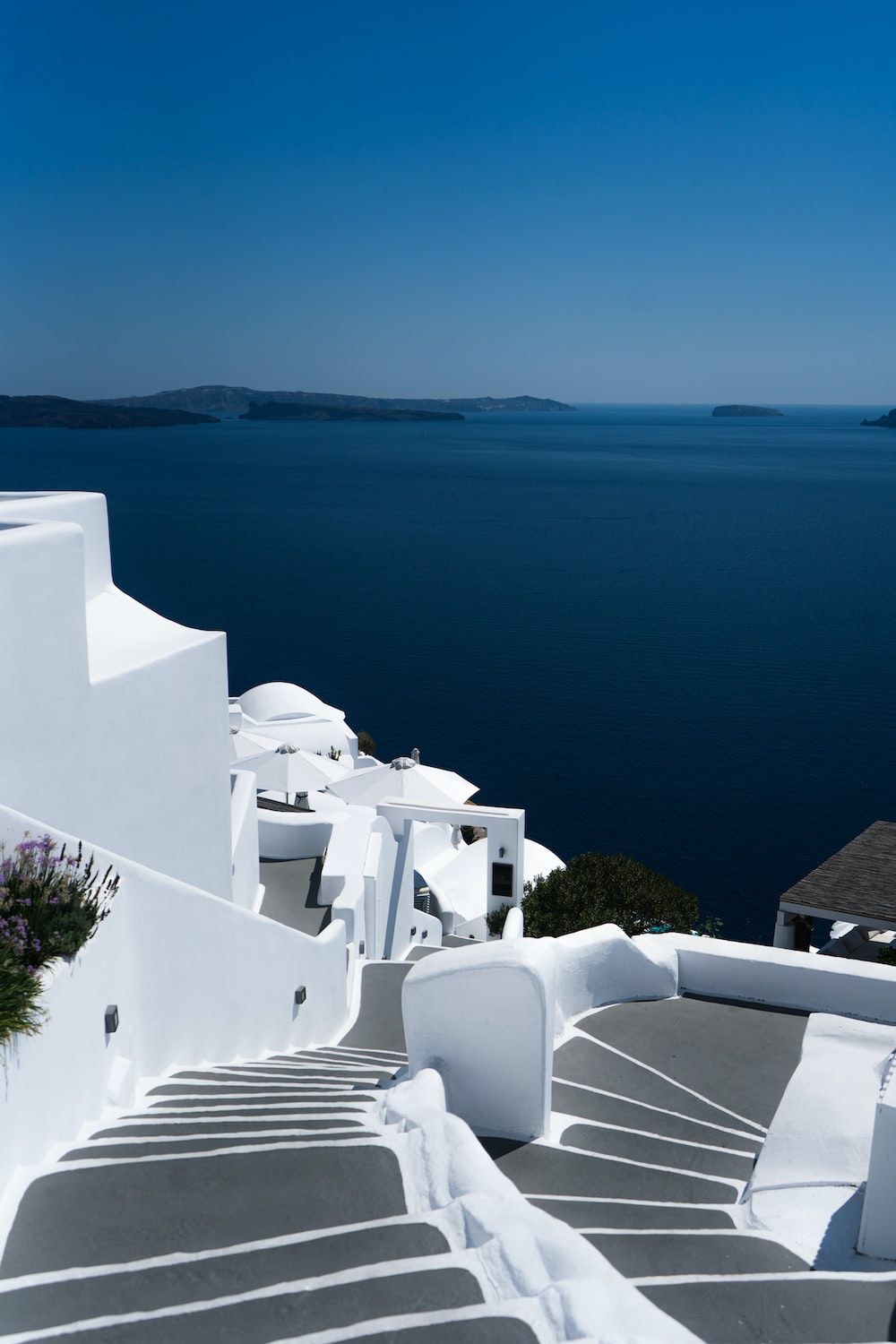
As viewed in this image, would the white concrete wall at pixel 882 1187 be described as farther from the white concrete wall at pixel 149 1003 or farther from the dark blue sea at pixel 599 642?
the dark blue sea at pixel 599 642

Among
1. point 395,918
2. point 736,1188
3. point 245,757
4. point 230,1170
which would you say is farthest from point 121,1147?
point 245,757

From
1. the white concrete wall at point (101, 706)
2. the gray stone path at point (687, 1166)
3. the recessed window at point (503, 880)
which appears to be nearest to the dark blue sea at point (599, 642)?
the recessed window at point (503, 880)

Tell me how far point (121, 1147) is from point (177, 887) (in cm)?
296

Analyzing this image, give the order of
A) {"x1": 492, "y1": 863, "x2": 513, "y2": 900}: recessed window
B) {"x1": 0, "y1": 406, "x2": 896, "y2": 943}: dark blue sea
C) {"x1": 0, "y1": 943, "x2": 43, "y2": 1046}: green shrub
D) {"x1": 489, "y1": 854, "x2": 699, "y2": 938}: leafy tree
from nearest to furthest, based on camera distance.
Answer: {"x1": 0, "y1": 943, "x2": 43, "y2": 1046}: green shrub
{"x1": 489, "y1": 854, "x2": 699, "y2": 938}: leafy tree
{"x1": 492, "y1": 863, "x2": 513, "y2": 900}: recessed window
{"x1": 0, "y1": 406, "x2": 896, "y2": 943}: dark blue sea

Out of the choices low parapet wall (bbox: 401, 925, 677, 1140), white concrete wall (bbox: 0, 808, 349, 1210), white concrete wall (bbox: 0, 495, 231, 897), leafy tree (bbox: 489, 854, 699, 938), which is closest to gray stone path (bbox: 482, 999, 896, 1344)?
low parapet wall (bbox: 401, 925, 677, 1140)

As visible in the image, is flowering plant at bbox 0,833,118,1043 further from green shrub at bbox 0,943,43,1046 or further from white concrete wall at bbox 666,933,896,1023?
white concrete wall at bbox 666,933,896,1023

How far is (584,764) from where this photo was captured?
52.8 m

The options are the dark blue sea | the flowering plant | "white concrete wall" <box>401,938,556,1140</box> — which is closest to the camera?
the flowering plant

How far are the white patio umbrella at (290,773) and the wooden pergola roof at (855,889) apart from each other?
652 inches

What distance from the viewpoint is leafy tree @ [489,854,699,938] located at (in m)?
20.2

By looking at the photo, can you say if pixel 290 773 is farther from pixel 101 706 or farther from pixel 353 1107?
pixel 353 1107

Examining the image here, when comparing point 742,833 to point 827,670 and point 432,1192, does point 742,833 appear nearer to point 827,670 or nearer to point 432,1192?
point 827,670

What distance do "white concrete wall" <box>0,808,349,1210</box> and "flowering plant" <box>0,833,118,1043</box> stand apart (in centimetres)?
13

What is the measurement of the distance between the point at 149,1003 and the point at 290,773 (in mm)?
23537
